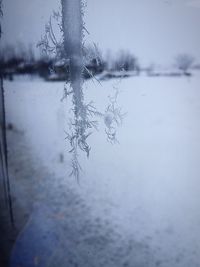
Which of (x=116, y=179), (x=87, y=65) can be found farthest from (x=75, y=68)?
(x=116, y=179)

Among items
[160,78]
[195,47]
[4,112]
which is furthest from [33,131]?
[195,47]

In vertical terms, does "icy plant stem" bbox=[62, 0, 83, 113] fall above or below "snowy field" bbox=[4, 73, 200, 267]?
above

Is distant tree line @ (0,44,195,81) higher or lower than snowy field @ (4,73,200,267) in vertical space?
higher

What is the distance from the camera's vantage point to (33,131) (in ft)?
4.07

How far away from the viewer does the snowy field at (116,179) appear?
1.01 meters

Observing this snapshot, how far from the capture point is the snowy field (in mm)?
1007

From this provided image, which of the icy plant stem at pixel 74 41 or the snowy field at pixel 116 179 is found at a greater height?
the icy plant stem at pixel 74 41

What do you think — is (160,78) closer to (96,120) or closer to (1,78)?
(96,120)

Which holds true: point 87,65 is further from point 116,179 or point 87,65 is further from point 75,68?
point 116,179

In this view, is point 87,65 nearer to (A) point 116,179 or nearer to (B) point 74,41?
(B) point 74,41

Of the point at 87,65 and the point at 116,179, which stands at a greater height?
the point at 87,65

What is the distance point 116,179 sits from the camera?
1.13 meters

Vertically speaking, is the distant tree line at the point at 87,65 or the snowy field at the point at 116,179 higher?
the distant tree line at the point at 87,65

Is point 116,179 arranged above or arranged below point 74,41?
below
